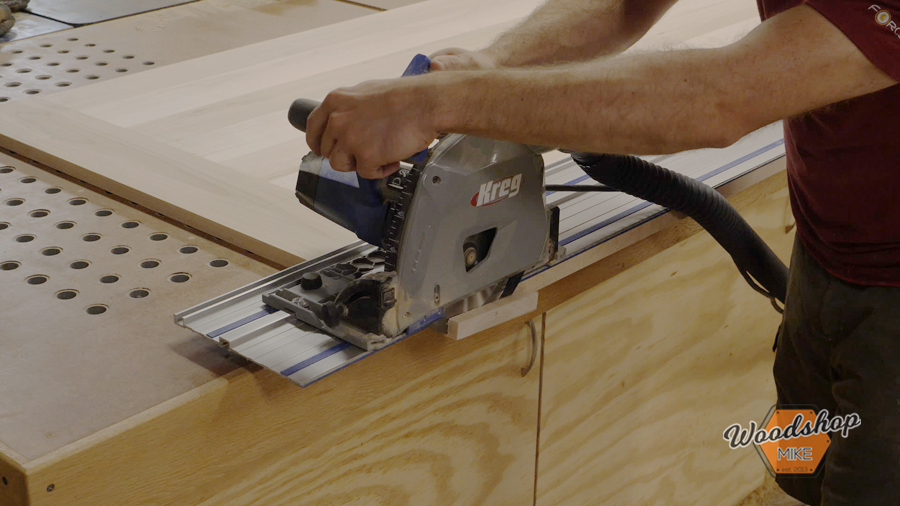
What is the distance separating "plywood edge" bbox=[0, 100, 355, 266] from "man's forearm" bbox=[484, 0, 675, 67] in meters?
0.40

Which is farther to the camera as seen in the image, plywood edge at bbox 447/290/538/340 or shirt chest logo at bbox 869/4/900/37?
plywood edge at bbox 447/290/538/340

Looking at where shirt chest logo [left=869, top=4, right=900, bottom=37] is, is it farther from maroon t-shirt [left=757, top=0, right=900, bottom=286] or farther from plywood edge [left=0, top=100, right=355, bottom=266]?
plywood edge [left=0, top=100, right=355, bottom=266]

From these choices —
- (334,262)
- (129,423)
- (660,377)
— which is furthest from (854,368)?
(129,423)

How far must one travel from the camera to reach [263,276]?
1.19m

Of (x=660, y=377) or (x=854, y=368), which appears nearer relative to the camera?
(x=854, y=368)

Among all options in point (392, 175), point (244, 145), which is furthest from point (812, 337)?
point (244, 145)

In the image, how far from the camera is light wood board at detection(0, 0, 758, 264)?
1.32 m

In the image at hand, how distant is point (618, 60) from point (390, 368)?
472 millimetres

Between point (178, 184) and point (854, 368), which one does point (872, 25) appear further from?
point (178, 184)

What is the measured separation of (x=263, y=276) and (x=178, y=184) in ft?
0.98

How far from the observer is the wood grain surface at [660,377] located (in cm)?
149

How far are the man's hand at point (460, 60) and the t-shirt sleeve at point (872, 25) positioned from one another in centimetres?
46

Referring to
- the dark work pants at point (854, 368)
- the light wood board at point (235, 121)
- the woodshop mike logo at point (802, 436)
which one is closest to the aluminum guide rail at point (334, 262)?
the light wood board at point (235, 121)

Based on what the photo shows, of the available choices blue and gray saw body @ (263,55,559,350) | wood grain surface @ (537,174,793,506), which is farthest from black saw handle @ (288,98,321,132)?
wood grain surface @ (537,174,793,506)
